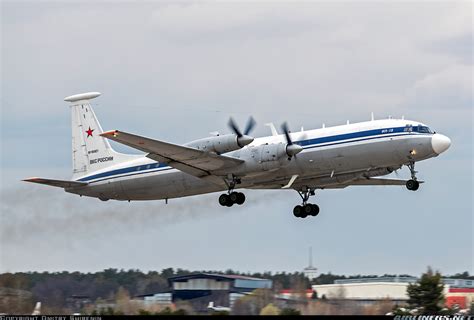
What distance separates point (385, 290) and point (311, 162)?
37.5 ft

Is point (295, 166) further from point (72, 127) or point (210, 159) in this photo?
point (72, 127)

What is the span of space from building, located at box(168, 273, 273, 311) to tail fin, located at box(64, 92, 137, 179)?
264 inches

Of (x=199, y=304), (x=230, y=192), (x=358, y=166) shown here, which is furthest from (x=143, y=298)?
(x=358, y=166)

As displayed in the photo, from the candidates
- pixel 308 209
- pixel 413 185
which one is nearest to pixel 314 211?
pixel 308 209

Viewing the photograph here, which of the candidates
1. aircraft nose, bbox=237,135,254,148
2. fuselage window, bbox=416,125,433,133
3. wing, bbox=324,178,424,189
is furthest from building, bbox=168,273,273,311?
fuselage window, bbox=416,125,433,133

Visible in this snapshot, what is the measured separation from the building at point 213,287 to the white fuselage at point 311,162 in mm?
4083

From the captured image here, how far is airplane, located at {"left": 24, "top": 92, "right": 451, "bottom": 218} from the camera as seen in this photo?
4603cm

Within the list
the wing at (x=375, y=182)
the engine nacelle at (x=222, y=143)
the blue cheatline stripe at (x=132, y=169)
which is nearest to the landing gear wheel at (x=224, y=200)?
the engine nacelle at (x=222, y=143)

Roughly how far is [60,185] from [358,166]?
569 inches

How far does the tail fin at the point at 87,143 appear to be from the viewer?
53.2 meters

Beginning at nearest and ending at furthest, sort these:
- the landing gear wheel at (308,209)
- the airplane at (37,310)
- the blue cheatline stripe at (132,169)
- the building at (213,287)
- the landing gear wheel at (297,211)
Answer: the airplane at (37,310)
the building at (213,287)
the blue cheatline stripe at (132,169)
the landing gear wheel at (308,209)
the landing gear wheel at (297,211)

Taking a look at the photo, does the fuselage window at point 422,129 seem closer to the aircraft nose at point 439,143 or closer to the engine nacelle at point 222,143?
the aircraft nose at point 439,143

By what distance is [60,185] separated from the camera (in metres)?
51.6

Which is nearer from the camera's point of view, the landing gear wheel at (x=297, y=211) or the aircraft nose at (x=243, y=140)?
the aircraft nose at (x=243, y=140)
